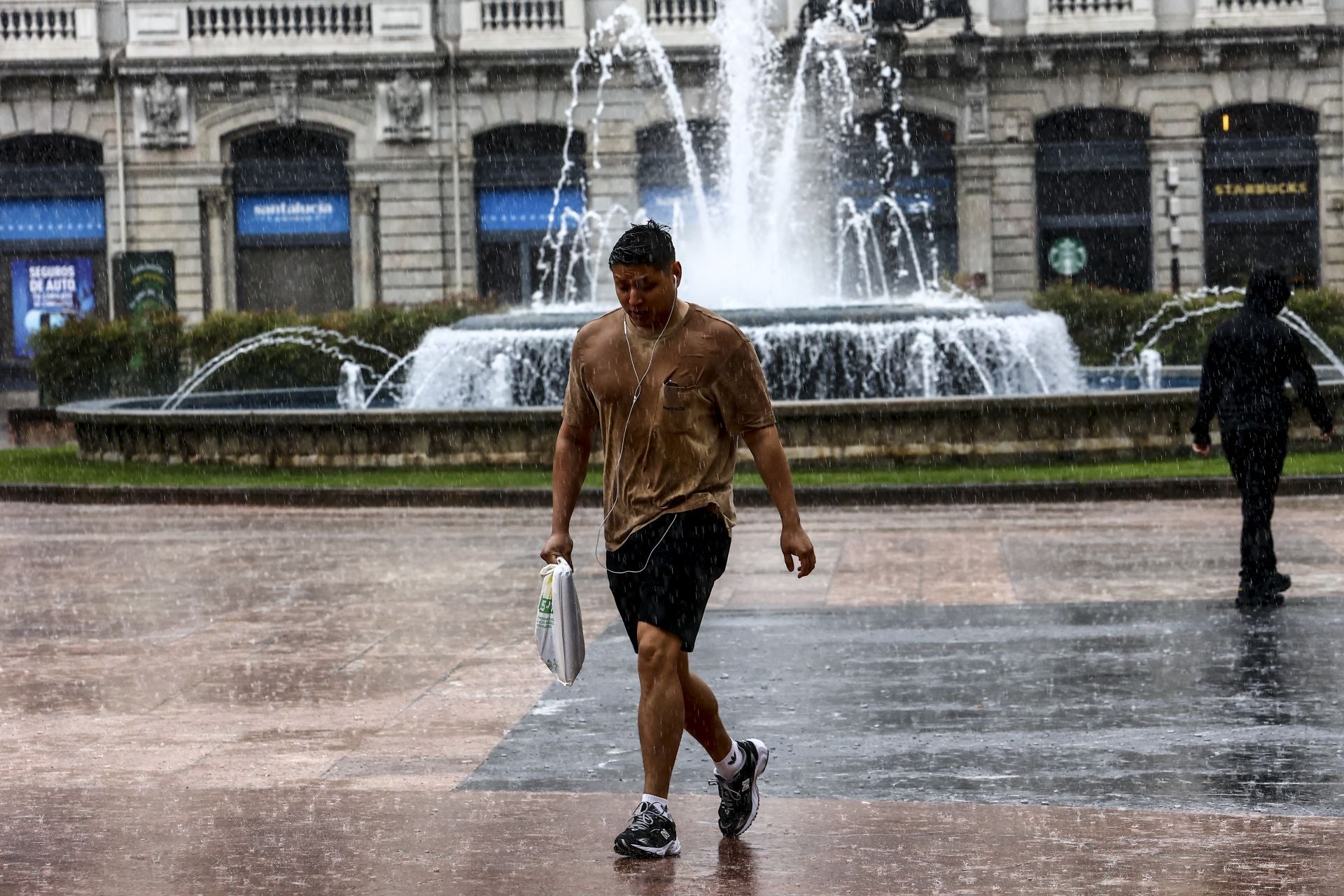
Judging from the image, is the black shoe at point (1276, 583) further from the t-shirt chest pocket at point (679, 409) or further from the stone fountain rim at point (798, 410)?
the stone fountain rim at point (798, 410)

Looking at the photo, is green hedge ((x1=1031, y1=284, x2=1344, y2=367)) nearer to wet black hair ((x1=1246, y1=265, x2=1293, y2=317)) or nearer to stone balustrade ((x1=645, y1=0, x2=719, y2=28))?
stone balustrade ((x1=645, y1=0, x2=719, y2=28))

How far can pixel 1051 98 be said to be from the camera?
3816 centimetres

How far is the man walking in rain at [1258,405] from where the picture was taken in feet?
35.7

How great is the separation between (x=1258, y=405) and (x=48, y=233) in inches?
1278


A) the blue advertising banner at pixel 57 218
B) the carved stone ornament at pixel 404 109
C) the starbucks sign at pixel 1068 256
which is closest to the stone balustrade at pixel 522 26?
the carved stone ornament at pixel 404 109

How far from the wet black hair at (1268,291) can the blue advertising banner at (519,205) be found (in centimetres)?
2884

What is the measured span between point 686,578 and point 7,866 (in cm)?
208

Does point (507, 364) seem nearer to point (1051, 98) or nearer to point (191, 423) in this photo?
point (191, 423)

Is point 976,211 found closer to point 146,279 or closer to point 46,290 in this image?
point 146,279

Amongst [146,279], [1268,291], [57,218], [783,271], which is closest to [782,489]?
[1268,291]

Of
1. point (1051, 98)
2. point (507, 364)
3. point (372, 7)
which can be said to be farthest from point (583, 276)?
point (507, 364)

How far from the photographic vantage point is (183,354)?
32.7m

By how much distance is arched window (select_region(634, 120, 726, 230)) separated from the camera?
3891 cm

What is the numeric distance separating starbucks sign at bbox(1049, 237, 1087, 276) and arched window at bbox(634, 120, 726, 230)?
6236mm
